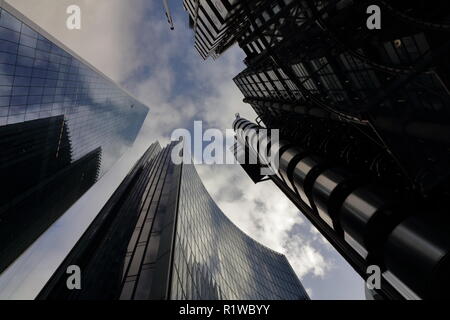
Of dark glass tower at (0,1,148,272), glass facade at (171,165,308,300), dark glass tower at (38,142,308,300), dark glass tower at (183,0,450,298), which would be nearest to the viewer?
dark glass tower at (183,0,450,298)

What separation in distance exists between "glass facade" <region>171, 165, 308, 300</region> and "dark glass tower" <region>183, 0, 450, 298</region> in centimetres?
1158

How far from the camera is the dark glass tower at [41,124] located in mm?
37719

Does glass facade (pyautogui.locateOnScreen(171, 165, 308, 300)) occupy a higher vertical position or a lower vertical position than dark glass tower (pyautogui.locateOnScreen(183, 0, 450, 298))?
lower

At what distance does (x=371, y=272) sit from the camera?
376 inches

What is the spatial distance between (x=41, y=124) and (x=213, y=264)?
49.2 meters

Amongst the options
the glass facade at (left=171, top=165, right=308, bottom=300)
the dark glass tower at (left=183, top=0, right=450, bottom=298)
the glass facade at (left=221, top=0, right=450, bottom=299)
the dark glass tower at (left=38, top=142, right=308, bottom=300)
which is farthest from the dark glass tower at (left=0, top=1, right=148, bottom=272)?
the dark glass tower at (left=183, top=0, right=450, bottom=298)

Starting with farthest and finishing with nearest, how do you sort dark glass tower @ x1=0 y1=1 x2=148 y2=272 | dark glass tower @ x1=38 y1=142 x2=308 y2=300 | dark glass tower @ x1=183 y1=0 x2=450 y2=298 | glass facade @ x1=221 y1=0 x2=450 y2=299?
dark glass tower @ x1=0 y1=1 x2=148 y2=272, dark glass tower @ x1=38 y1=142 x2=308 y2=300, glass facade @ x1=221 y1=0 x2=450 y2=299, dark glass tower @ x1=183 y1=0 x2=450 y2=298

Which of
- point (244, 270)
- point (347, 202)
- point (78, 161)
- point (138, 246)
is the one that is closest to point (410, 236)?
point (347, 202)

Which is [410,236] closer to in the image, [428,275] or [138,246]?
[428,275]

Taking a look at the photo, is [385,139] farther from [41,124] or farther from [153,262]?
[41,124]

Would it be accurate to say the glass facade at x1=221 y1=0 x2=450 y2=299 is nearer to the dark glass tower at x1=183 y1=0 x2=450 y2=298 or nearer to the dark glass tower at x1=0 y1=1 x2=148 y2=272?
the dark glass tower at x1=183 y1=0 x2=450 y2=298

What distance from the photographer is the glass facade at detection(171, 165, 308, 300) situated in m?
21.0

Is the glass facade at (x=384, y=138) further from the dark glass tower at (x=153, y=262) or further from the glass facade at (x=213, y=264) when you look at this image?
the glass facade at (x=213, y=264)
